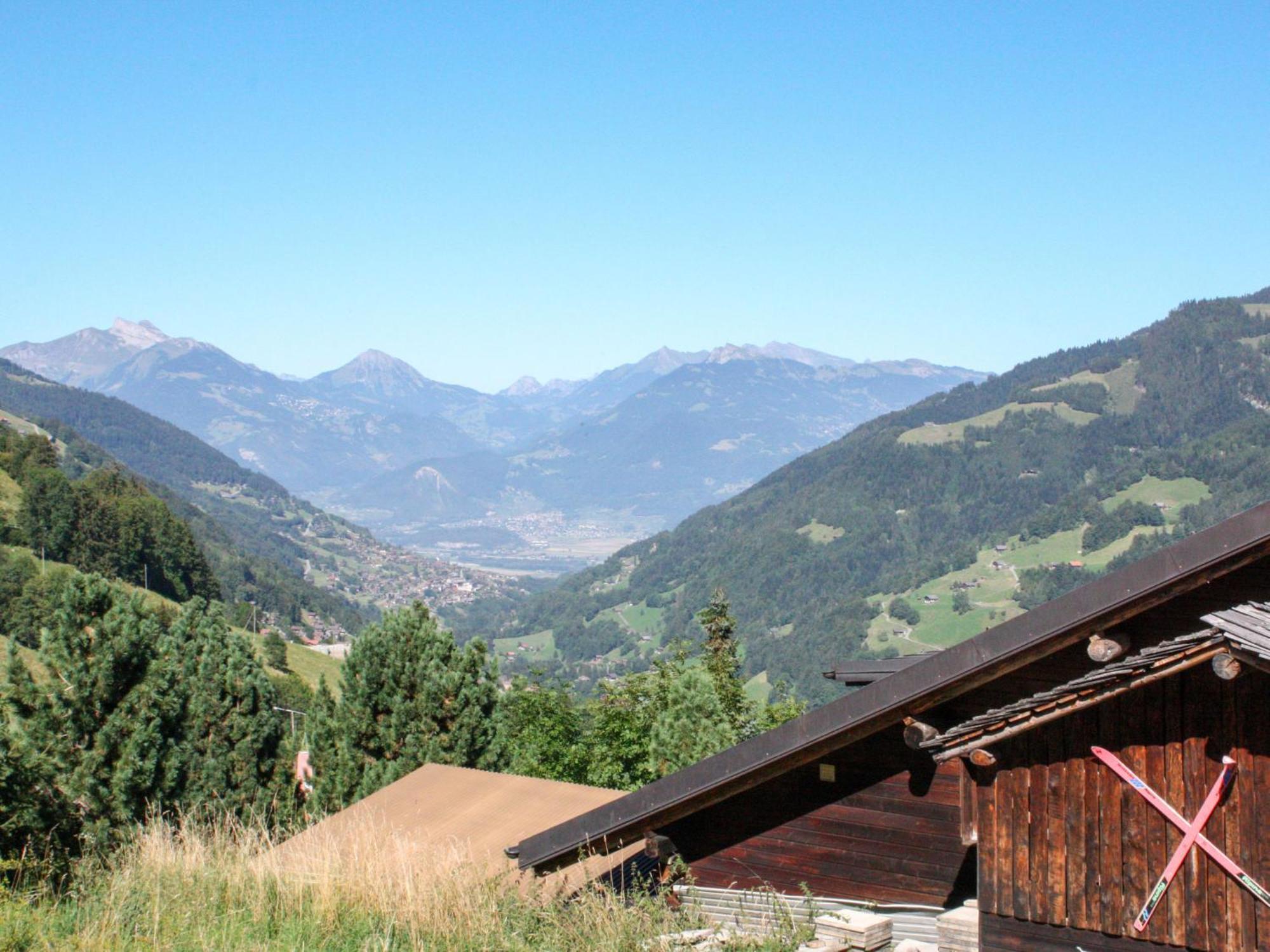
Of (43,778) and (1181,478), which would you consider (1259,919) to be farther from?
(1181,478)

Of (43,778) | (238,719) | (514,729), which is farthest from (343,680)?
(43,778)

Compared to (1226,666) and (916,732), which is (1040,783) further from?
(1226,666)

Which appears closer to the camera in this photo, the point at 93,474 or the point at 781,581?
the point at 93,474

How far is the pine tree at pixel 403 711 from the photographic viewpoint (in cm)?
1688

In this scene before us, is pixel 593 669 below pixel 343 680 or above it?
below

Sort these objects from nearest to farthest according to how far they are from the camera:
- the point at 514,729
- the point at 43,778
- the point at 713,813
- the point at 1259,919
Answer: the point at 1259,919 < the point at 713,813 < the point at 43,778 < the point at 514,729

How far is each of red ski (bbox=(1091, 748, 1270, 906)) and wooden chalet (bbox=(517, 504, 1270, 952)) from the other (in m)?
0.04

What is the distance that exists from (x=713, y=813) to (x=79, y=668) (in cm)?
1293

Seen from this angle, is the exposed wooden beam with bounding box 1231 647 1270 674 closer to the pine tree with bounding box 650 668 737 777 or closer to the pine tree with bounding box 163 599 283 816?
the pine tree with bounding box 650 668 737 777

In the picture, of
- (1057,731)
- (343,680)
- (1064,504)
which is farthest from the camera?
(1064,504)

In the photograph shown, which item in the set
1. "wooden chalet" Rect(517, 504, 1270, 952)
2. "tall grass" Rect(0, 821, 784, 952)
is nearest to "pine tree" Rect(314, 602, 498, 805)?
"wooden chalet" Rect(517, 504, 1270, 952)

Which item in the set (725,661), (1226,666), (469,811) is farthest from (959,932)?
(725,661)

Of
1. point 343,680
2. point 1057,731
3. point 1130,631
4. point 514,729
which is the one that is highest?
point 1130,631

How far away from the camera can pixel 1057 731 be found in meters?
5.14
